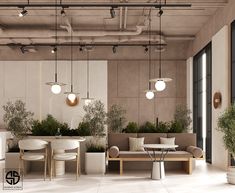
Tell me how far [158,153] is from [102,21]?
4.58 m

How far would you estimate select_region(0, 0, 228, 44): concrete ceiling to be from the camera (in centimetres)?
1050

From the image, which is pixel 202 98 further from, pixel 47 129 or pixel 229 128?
pixel 47 129

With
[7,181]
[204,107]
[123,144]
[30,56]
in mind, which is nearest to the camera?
[7,181]

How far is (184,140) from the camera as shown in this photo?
9.80 m

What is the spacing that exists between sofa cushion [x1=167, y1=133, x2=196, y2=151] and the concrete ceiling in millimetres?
3151

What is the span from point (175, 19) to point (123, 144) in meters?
4.25

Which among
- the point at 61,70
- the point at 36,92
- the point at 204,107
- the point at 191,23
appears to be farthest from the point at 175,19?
the point at 36,92

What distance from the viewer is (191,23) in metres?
12.2

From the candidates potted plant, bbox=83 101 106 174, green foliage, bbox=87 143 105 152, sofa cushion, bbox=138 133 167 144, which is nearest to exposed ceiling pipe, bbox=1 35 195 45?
potted plant, bbox=83 101 106 174

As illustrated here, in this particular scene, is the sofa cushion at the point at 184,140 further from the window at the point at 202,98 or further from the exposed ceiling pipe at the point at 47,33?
the exposed ceiling pipe at the point at 47,33

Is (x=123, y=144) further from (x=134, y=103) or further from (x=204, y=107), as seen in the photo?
(x=134, y=103)

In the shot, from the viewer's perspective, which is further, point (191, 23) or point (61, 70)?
point (61, 70)

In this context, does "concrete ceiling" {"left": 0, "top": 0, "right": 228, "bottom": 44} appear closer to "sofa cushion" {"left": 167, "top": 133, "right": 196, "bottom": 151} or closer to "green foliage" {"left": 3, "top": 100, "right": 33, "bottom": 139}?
"green foliage" {"left": 3, "top": 100, "right": 33, "bottom": 139}

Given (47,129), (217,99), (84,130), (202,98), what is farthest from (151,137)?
(202,98)
